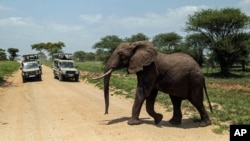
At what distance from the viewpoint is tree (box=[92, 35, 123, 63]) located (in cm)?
5933

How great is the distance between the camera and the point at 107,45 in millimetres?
59906

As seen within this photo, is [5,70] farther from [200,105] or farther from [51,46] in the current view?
[51,46]

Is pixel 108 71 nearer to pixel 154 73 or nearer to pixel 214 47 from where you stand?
pixel 154 73

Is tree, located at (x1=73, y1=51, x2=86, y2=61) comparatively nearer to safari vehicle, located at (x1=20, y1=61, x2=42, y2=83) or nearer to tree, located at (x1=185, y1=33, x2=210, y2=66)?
tree, located at (x1=185, y1=33, x2=210, y2=66)

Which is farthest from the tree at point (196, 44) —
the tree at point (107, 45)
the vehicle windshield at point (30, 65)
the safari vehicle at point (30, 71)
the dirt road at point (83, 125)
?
the dirt road at point (83, 125)

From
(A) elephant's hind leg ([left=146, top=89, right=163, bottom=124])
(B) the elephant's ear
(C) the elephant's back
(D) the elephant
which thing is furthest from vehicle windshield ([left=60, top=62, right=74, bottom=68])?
(C) the elephant's back

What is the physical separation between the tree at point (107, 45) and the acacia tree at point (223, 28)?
15.2m

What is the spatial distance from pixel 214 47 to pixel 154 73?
3815 centimetres

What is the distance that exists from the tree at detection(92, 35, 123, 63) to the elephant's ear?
A: 4687 centimetres

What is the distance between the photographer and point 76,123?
487 inches

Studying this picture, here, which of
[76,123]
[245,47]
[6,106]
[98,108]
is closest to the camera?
[76,123]

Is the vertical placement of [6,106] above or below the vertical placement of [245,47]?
below

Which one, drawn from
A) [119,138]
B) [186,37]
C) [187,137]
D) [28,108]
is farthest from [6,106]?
[186,37]

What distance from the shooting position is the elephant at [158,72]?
36.5 ft
